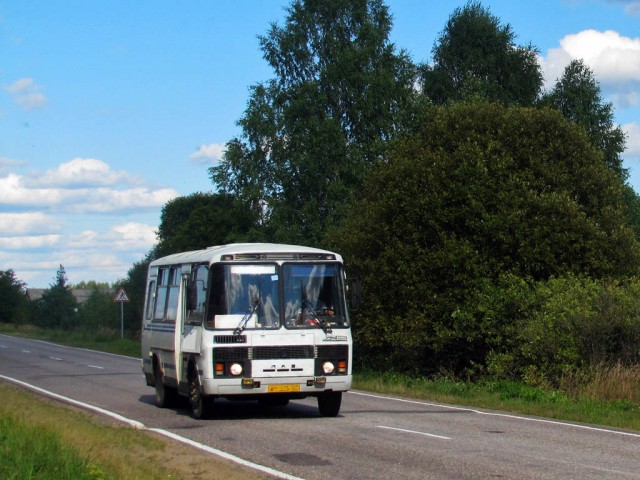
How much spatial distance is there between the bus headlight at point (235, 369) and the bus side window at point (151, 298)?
5.03 metres

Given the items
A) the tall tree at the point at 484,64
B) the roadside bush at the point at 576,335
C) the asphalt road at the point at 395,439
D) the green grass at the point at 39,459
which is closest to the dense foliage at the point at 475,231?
the roadside bush at the point at 576,335

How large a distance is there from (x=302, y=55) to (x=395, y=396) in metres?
28.5

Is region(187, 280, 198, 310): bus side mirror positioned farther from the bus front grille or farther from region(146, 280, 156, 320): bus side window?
region(146, 280, 156, 320): bus side window

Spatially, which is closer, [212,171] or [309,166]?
[309,166]

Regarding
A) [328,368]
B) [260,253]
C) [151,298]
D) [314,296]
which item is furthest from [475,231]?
[328,368]

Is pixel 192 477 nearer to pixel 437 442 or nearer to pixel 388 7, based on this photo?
pixel 437 442

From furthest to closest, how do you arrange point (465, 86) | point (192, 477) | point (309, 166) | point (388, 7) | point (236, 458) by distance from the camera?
point (465, 86) < point (388, 7) < point (309, 166) < point (236, 458) < point (192, 477)

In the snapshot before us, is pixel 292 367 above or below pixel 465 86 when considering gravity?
below

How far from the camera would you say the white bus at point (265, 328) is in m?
16.5

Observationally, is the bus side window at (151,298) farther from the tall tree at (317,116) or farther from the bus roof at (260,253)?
the tall tree at (317,116)

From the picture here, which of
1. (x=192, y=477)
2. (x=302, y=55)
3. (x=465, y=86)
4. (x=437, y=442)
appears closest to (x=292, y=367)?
(x=437, y=442)

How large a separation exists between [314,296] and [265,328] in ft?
3.48

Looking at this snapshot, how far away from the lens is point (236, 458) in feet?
39.3

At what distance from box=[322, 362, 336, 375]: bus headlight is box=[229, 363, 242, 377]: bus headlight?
1378mm
